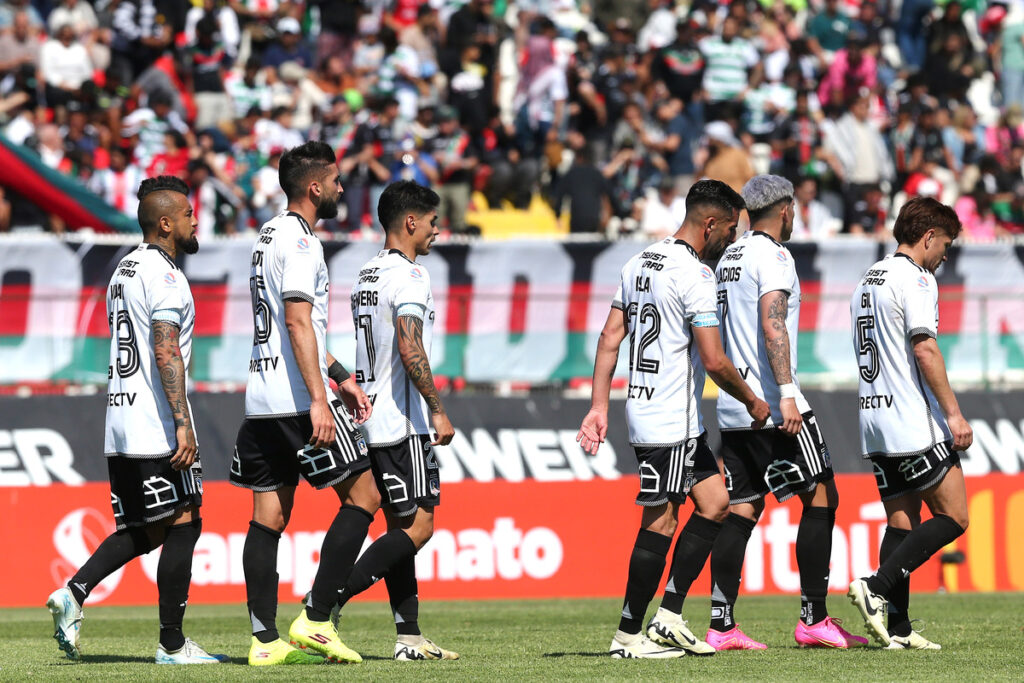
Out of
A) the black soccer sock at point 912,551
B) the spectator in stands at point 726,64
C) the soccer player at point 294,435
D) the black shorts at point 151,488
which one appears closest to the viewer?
the soccer player at point 294,435

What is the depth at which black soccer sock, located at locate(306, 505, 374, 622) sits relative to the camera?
8664 millimetres

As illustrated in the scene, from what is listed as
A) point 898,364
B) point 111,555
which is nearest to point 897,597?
point 898,364

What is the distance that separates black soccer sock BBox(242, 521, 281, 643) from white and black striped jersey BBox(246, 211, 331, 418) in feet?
2.12

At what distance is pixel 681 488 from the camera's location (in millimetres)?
8914

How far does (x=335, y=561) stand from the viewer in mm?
8703

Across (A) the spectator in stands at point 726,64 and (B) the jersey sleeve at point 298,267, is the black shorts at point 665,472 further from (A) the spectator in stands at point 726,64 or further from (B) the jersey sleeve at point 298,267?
(A) the spectator in stands at point 726,64

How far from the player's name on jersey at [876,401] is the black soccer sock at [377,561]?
2691 mm

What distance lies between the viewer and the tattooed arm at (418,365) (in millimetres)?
8875

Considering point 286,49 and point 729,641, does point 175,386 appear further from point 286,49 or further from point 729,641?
point 286,49

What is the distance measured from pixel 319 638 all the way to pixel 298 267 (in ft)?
6.36

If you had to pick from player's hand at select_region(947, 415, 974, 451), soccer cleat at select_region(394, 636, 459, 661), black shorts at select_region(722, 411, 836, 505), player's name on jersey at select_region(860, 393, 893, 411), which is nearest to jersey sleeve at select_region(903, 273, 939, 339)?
player's name on jersey at select_region(860, 393, 893, 411)

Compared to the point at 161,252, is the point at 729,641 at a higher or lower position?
lower

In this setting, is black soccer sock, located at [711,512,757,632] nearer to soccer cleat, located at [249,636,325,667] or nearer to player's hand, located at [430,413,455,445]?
player's hand, located at [430,413,455,445]

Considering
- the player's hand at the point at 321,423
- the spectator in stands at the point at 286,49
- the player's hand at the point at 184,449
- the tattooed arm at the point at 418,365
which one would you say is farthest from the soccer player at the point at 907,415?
the spectator in stands at the point at 286,49
